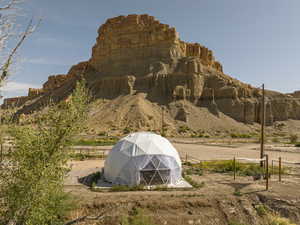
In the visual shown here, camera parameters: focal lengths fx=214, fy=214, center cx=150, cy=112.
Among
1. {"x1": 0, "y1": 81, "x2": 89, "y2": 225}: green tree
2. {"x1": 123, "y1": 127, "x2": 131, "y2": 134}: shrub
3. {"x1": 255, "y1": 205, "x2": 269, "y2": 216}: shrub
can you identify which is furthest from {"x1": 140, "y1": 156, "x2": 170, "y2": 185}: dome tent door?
{"x1": 123, "y1": 127, "x2": 131, "y2": 134}: shrub

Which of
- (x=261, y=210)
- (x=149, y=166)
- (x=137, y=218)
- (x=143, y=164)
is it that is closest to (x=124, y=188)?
(x=143, y=164)

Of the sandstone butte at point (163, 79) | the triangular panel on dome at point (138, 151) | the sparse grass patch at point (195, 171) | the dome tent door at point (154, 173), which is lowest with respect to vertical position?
the sparse grass patch at point (195, 171)

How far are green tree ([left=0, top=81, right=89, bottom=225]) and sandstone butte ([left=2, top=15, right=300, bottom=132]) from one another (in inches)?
2320

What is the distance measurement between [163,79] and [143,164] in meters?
61.2

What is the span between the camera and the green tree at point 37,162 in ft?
14.6

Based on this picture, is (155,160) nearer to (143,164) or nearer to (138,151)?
(143,164)

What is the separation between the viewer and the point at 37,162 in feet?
14.6

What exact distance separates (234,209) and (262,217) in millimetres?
1234

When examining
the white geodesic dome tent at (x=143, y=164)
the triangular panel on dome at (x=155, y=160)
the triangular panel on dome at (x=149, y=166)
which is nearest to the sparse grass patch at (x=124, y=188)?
the white geodesic dome tent at (x=143, y=164)

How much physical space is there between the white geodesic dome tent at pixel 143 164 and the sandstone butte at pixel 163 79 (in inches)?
1949

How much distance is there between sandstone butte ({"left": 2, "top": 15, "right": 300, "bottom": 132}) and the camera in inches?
2726

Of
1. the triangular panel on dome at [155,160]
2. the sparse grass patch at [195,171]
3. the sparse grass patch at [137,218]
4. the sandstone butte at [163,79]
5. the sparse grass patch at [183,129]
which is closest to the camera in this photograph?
the sparse grass patch at [137,218]

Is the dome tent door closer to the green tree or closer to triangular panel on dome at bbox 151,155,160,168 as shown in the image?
triangular panel on dome at bbox 151,155,160,168

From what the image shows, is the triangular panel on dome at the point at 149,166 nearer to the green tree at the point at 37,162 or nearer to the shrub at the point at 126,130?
the green tree at the point at 37,162
